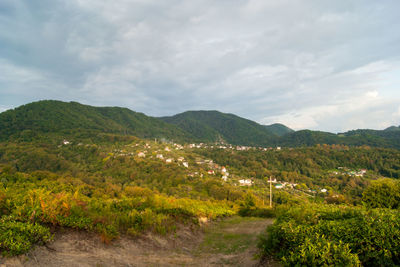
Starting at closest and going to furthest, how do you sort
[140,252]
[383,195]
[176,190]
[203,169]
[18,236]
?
[18,236], [140,252], [383,195], [176,190], [203,169]

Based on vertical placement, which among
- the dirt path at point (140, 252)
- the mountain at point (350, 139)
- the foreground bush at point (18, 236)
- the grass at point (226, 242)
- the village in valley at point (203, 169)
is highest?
the mountain at point (350, 139)

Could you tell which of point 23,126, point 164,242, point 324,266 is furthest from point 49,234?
point 23,126

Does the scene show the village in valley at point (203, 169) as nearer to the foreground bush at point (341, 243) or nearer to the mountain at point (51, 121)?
the mountain at point (51, 121)

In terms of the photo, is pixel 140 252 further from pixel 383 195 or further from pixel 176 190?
pixel 176 190

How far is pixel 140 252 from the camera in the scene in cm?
625

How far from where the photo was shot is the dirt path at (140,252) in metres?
4.96

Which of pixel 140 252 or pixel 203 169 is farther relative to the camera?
pixel 203 169

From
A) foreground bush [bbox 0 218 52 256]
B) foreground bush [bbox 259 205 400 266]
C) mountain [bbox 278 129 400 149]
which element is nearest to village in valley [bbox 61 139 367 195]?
foreground bush [bbox 259 205 400 266]

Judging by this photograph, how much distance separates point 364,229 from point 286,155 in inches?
4452

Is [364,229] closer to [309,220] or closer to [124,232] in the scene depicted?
[309,220]

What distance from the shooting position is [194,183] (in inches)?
2076

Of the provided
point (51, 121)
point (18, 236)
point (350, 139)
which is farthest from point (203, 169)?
point (350, 139)

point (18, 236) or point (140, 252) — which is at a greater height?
point (18, 236)

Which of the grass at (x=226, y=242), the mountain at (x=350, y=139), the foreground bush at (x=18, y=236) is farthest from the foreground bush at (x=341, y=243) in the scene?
the mountain at (x=350, y=139)
